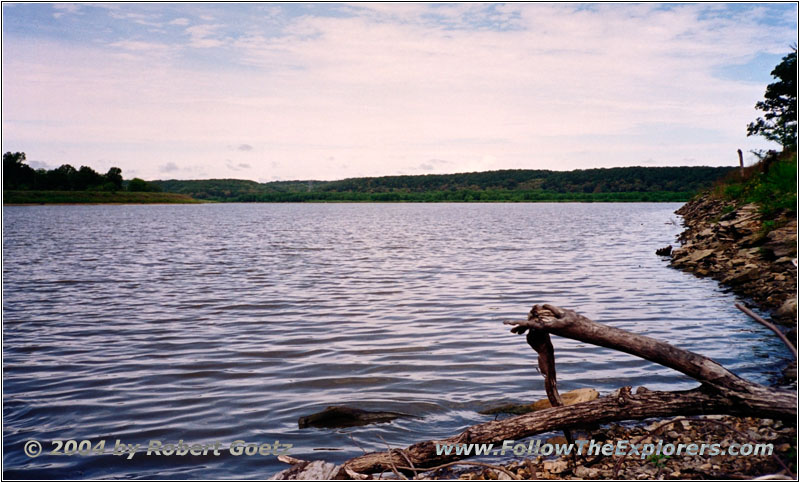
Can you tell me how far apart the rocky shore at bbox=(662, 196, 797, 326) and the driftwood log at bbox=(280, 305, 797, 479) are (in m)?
5.84

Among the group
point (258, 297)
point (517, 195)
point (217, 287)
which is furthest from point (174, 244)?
point (517, 195)

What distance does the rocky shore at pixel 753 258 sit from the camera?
1356 centimetres

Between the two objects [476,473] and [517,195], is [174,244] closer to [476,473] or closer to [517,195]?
[476,473]

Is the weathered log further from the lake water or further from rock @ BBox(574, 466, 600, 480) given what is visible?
the lake water

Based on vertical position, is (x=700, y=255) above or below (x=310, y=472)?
above

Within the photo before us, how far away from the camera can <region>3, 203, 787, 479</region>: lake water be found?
733cm

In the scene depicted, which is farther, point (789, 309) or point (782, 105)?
point (782, 105)

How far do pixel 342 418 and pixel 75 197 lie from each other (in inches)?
6504

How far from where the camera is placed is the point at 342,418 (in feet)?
24.7

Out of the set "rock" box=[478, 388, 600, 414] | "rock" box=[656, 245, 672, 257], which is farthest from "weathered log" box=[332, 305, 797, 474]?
"rock" box=[656, 245, 672, 257]

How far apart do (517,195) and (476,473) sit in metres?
191

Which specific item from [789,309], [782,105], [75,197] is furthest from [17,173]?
[789,309]

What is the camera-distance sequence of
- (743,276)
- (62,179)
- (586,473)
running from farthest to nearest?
(62,179), (743,276), (586,473)

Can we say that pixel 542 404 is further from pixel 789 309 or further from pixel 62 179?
pixel 62 179
